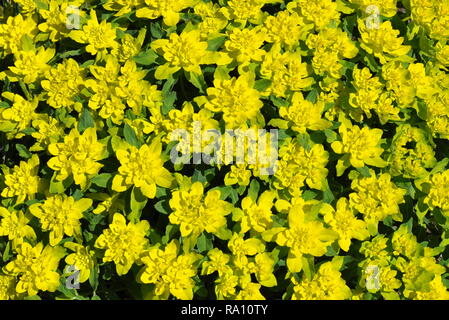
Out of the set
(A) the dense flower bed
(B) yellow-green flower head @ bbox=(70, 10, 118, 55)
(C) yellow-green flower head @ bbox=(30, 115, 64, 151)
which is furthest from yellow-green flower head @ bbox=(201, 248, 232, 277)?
(B) yellow-green flower head @ bbox=(70, 10, 118, 55)

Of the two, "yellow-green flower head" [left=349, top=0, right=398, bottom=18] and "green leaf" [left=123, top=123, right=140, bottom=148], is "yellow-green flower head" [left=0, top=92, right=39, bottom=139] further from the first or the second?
"yellow-green flower head" [left=349, top=0, right=398, bottom=18]

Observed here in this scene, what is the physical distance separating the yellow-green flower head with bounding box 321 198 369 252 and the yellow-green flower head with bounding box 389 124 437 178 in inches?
12.4

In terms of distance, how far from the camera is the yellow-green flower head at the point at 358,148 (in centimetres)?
221

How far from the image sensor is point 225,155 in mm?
2143

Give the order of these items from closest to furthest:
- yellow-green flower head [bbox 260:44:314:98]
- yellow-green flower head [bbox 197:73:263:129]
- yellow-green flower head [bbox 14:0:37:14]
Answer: yellow-green flower head [bbox 197:73:263:129] → yellow-green flower head [bbox 260:44:314:98] → yellow-green flower head [bbox 14:0:37:14]

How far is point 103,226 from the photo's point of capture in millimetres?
2312

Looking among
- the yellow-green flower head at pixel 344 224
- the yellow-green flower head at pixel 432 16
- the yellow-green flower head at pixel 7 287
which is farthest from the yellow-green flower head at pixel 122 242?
the yellow-green flower head at pixel 432 16

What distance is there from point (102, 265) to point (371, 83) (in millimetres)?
1508

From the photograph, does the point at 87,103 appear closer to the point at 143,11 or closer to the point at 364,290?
the point at 143,11

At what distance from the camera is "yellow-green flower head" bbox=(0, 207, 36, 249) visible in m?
2.21

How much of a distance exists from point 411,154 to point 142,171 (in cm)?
124

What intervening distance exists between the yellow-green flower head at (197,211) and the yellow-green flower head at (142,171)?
9cm

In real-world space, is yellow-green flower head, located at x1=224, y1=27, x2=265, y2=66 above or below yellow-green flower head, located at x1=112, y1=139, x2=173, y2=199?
above
